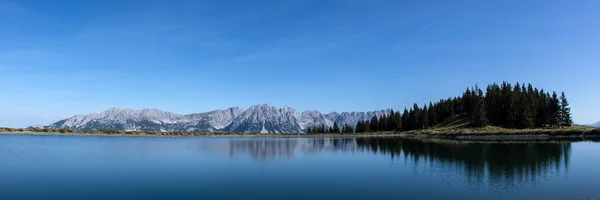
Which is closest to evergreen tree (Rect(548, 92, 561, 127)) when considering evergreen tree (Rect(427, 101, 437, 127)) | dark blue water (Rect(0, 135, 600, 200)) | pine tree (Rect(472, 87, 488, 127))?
pine tree (Rect(472, 87, 488, 127))

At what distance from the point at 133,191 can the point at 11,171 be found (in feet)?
62.3

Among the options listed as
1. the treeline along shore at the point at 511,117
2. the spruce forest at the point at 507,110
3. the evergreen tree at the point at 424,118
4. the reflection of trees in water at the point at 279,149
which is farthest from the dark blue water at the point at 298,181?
the evergreen tree at the point at 424,118

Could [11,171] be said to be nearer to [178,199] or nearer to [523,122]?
[178,199]

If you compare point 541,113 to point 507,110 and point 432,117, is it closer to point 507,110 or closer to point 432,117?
point 507,110

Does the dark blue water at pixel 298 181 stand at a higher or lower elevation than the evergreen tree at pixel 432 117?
lower

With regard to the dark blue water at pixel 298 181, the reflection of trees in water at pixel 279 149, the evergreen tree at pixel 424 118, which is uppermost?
the evergreen tree at pixel 424 118

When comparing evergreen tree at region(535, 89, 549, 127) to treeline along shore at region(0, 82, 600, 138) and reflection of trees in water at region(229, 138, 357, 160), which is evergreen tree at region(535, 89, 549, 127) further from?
reflection of trees in water at region(229, 138, 357, 160)

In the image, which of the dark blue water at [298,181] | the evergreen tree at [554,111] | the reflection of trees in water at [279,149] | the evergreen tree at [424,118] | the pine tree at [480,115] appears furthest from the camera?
the evergreen tree at [424,118]

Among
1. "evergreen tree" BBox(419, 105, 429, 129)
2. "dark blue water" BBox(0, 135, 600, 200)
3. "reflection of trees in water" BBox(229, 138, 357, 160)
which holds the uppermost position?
"evergreen tree" BBox(419, 105, 429, 129)

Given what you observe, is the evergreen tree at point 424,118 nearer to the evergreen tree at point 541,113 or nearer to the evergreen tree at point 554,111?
the evergreen tree at point 541,113

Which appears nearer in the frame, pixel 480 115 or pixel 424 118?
pixel 480 115

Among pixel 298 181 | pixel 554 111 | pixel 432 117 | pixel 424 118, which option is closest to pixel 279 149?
pixel 298 181

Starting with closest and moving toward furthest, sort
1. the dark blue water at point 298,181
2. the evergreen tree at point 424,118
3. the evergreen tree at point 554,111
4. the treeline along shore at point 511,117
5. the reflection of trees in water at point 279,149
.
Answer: the dark blue water at point 298,181 → the reflection of trees in water at point 279,149 → the treeline along shore at point 511,117 → the evergreen tree at point 554,111 → the evergreen tree at point 424,118

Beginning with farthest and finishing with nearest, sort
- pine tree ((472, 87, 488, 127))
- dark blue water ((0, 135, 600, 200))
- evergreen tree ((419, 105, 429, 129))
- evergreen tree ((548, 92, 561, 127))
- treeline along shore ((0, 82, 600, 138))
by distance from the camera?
evergreen tree ((419, 105, 429, 129)), pine tree ((472, 87, 488, 127)), evergreen tree ((548, 92, 561, 127)), treeline along shore ((0, 82, 600, 138)), dark blue water ((0, 135, 600, 200))
